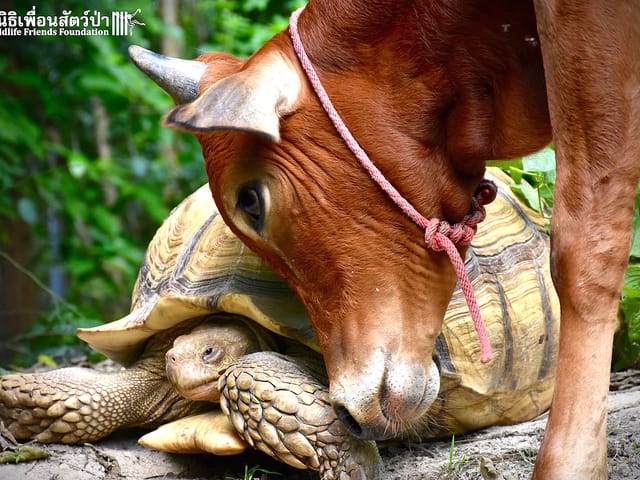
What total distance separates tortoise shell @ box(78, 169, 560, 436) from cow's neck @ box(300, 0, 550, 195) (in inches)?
33.4

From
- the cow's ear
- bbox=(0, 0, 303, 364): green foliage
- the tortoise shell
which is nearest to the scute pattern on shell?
the tortoise shell

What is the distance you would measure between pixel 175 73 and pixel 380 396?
124cm

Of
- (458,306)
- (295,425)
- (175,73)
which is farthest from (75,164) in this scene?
(295,425)

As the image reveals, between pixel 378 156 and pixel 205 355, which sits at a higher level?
pixel 378 156

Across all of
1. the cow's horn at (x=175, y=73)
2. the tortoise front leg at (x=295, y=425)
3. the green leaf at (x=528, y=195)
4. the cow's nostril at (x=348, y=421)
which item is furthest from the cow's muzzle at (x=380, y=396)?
the green leaf at (x=528, y=195)

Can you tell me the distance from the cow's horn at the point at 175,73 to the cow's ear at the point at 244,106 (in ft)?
1.14

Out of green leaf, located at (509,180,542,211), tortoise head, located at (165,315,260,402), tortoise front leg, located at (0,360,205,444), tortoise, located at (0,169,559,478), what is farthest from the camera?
green leaf, located at (509,180,542,211)

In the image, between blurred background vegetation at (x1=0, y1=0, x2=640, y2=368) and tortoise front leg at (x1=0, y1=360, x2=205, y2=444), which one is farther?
blurred background vegetation at (x1=0, y1=0, x2=640, y2=368)

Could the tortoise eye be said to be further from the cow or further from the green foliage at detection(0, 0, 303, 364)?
the green foliage at detection(0, 0, 303, 364)

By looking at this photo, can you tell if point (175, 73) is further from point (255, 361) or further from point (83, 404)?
point (83, 404)

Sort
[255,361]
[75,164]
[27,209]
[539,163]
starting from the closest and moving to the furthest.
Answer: [255,361]
[539,163]
[27,209]
[75,164]

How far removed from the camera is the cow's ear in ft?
7.64

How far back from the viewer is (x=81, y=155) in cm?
779

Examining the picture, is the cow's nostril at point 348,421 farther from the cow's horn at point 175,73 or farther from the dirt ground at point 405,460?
the cow's horn at point 175,73
